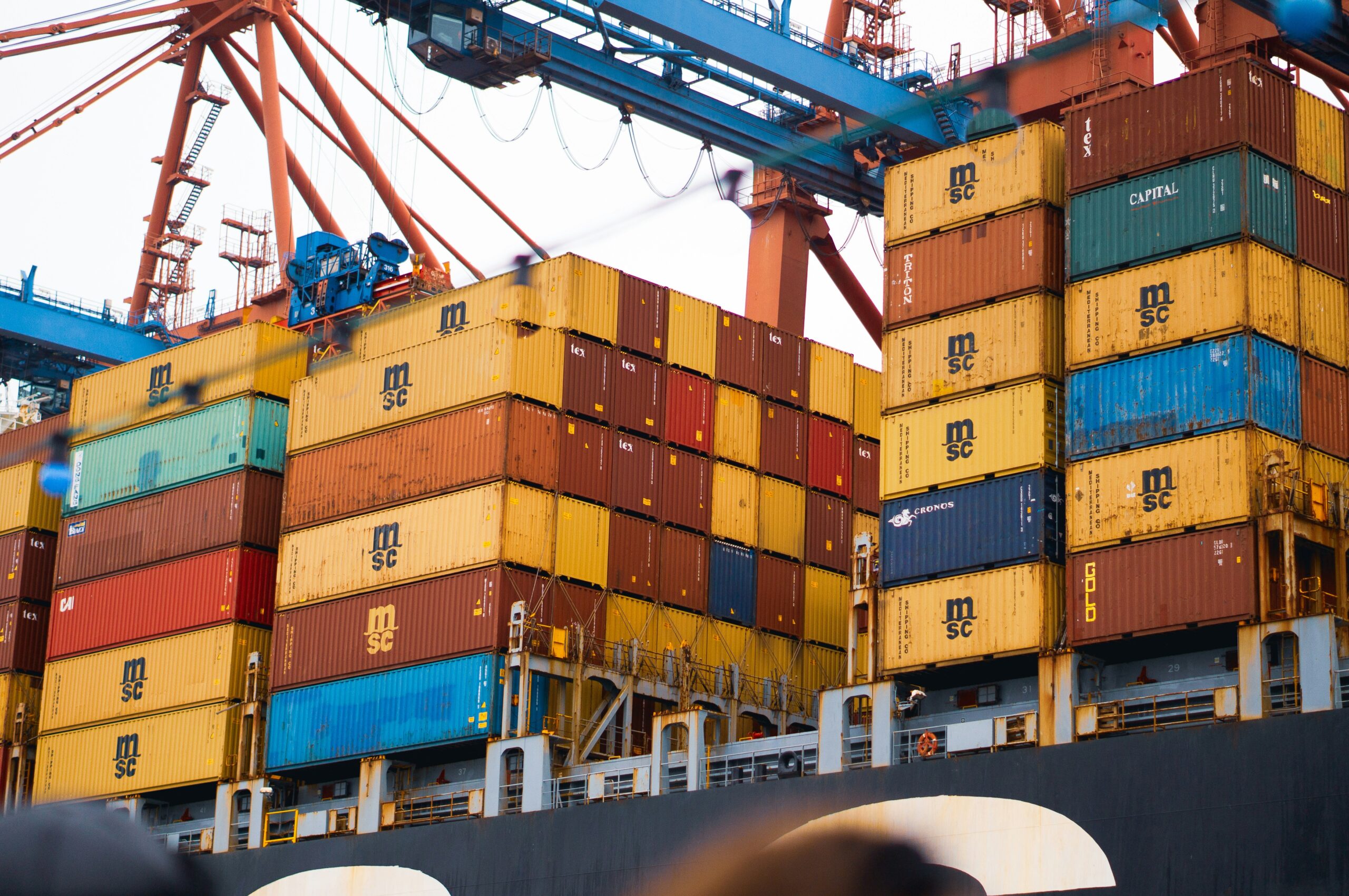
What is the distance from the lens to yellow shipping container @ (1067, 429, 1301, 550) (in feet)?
95.1

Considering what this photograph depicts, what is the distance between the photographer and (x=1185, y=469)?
29.7 meters

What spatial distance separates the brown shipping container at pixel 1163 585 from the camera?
28.5 metres

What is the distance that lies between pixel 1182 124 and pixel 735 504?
14.5m

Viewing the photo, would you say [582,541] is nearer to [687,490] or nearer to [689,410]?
[687,490]

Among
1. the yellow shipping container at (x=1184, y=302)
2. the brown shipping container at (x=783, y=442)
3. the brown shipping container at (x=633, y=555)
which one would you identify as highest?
the brown shipping container at (x=783, y=442)

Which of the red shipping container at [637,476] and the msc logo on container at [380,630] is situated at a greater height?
the red shipping container at [637,476]

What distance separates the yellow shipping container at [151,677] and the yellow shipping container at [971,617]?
54.7 ft

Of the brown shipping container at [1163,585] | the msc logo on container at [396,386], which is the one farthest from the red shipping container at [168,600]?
the brown shipping container at [1163,585]

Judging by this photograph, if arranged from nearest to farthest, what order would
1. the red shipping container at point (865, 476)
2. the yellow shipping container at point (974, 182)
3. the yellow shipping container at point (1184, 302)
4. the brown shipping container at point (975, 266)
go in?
the yellow shipping container at point (1184, 302) → the brown shipping container at point (975, 266) → the yellow shipping container at point (974, 182) → the red shipping container at point (865, 476)

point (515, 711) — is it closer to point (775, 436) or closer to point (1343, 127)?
point (775, 436)

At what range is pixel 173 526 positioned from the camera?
4475 centimetres

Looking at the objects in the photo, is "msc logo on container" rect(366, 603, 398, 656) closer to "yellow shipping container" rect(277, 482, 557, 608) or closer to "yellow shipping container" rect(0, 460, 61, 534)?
"yellow shipping container" rect(277, 482, 557, 608)

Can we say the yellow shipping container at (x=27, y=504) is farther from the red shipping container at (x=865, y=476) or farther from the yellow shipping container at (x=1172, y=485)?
the yellow shipping container at (x=1172, y=485)

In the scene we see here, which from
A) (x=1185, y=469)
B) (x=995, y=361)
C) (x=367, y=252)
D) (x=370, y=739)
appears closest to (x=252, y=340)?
(x=367, y=252)
